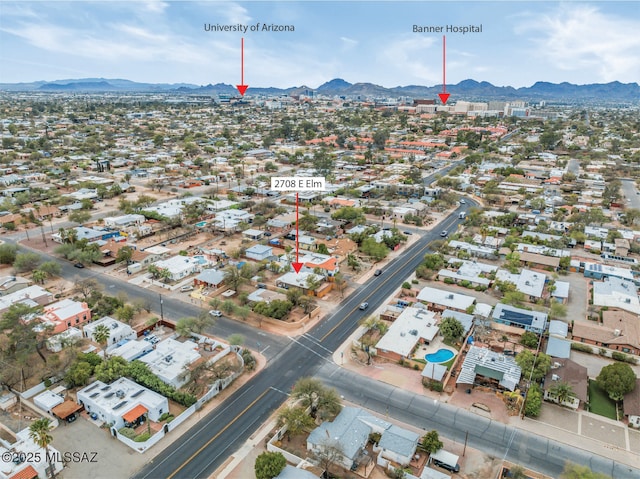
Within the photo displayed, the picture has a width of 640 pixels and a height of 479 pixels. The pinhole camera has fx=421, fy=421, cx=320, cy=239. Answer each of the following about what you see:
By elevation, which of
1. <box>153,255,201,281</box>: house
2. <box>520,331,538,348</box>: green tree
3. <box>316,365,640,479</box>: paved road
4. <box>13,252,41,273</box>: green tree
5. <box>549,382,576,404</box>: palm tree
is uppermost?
<box>13,252,41,273</box>: green tree

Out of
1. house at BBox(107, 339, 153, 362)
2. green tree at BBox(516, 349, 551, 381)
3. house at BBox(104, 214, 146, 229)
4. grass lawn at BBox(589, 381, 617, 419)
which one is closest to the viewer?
grass lawn at BBox(589, 381, 617, 419)

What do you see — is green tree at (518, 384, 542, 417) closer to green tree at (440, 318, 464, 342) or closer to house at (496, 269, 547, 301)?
green tree at (440, 318, 464, 342)

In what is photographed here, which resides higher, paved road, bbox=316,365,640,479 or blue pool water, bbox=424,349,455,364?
blue pool water, bbox=424,349,455,364

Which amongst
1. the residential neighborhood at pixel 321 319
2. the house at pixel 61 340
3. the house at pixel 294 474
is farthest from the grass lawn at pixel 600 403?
the house at pixel 61 340

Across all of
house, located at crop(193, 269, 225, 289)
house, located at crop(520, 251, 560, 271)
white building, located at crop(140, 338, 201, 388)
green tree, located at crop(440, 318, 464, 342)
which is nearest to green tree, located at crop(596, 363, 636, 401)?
green tree, located at crop(440, 318, 464, 342)

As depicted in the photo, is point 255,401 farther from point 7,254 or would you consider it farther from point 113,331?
point 7,254

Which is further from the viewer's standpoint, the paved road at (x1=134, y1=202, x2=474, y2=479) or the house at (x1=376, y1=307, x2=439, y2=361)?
the house at (x1=376, y1=307, x2=439, y2=361)

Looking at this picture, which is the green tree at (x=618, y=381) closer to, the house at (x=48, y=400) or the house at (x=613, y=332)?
the house at (x=613, y=332)

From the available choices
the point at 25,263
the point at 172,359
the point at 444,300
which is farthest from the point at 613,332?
the point at 25,263
